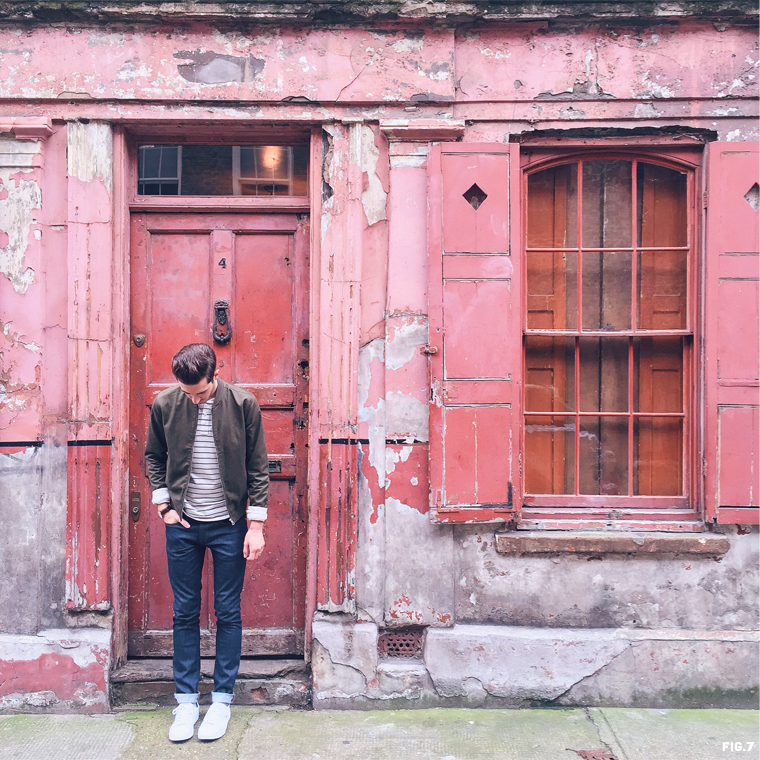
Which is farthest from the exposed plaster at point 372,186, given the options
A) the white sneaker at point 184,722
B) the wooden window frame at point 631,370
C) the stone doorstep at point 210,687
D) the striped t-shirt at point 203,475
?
the white sneaker at point 184,722

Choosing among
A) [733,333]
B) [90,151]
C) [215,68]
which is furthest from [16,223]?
[733,333]

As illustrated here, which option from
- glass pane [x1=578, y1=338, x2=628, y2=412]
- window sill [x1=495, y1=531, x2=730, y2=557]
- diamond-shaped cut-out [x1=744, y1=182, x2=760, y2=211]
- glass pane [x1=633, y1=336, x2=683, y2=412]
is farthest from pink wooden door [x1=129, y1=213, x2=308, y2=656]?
diamond-shaped cut-out [x1=744, y1=182, x2=760, y2=211]

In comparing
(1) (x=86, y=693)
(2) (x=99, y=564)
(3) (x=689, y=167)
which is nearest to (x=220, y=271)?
(2) (x=99, y=564)

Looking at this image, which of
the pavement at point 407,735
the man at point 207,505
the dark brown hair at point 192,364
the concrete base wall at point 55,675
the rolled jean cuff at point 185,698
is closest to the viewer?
the dark brown hair at point 192,364

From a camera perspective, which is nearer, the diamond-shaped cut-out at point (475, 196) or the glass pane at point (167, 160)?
the diamond-shaped cut-out at point (475, 196)

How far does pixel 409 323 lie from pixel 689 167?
1984 mm

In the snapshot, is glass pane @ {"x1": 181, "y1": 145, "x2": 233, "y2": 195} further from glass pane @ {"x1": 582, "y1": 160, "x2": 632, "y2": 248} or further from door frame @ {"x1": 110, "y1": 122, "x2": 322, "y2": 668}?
glass pane @ {"x1": 582, "y1": 160, "x2": 632, "y2": 248}

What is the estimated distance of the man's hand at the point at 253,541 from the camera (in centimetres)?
327

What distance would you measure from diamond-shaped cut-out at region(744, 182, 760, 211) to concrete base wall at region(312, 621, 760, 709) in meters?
2.54

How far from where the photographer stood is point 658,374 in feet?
12.9

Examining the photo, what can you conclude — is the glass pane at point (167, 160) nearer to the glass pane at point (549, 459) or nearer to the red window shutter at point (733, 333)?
the glass pane at point (549, 459)

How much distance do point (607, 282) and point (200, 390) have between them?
2573 mm

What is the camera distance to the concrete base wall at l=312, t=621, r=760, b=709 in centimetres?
362

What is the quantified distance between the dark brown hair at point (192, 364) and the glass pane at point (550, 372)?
6.53ft
